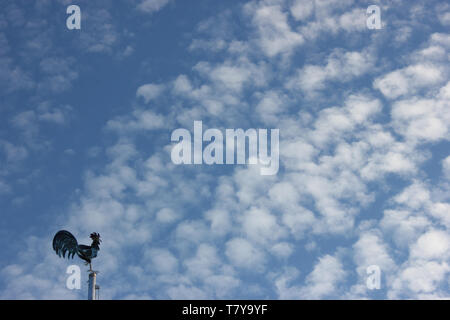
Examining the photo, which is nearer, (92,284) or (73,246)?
(92,284)

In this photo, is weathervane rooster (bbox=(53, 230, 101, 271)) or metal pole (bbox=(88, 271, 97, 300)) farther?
weathervane rooster (bbox=(53, 230, 101, 271))

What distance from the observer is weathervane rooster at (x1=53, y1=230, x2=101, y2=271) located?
30.6 metres

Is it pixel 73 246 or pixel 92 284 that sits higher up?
pixel 73 246

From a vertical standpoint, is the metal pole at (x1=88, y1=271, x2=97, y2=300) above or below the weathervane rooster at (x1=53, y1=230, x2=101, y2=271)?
below

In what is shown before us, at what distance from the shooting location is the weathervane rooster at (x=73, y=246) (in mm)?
30625

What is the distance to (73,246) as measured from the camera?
31000mm
